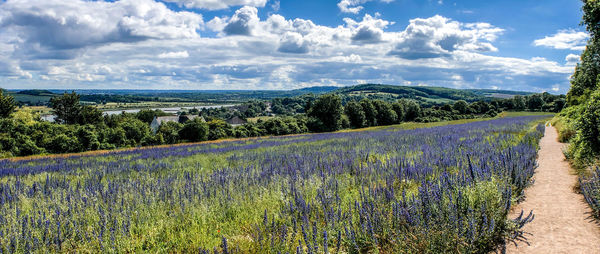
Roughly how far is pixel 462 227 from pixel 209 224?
3375 mm

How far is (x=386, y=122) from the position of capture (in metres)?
75.8

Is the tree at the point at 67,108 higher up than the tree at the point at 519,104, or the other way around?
the tree at the point at 519,104

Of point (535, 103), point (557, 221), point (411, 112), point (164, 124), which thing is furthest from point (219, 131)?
point (535, 103)

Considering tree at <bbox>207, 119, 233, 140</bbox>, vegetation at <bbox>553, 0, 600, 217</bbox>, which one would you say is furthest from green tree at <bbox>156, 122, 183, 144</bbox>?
vegetation at <bbox>553, 0, 600, 217</bbox>

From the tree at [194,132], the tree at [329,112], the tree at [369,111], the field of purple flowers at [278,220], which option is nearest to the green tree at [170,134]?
the tree at [194,132]

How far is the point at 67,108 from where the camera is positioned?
6600 cm

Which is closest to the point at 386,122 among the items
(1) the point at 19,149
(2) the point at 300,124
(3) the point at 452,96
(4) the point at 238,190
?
(2) the point at 300,124

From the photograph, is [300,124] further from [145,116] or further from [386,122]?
[145,116]

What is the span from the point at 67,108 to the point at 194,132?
50.5m

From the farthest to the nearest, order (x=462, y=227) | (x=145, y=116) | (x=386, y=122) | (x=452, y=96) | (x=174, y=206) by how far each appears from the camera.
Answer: (x=452, y=96), (x=145, y=116), (x=386, y=122), (x=174, y=206), (x=462, y=227)

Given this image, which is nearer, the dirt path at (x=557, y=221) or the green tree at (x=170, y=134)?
the dirt path at (x=557, y=221)

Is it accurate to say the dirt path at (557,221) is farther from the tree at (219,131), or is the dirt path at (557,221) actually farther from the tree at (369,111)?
the tree at (369,111)

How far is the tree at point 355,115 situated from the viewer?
67.8 metres

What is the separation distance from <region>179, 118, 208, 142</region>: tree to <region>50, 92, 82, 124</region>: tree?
46.3 m
